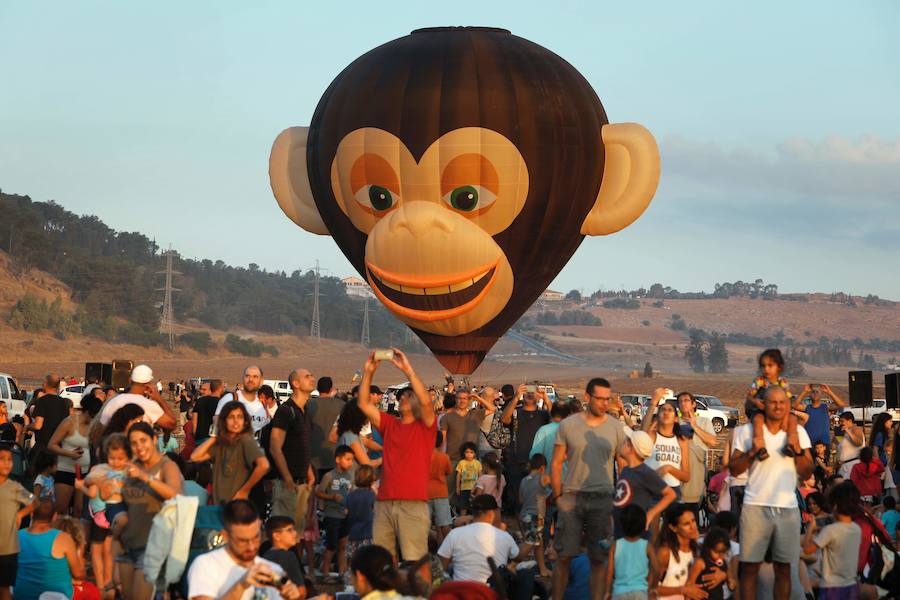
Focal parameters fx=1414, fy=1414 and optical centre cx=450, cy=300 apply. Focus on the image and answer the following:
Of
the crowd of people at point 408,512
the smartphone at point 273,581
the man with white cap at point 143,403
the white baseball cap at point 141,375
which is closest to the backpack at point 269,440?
the crowd of people at point 408,512

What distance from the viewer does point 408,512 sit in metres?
9.75

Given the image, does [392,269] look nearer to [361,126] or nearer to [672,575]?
[361,126]

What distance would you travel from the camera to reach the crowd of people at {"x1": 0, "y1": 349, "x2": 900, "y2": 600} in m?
8.05

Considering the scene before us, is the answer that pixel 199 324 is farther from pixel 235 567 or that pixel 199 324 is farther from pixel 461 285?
pixel 235 567

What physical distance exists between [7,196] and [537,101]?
95253mm

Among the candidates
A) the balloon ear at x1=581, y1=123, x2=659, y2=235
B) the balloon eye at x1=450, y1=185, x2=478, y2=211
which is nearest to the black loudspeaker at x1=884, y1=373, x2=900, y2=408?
the balloon eye at x1=450, y1=185, x2=478, y2=211

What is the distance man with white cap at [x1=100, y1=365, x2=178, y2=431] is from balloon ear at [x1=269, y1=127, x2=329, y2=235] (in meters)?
14.0

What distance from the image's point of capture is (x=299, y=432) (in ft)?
36.2

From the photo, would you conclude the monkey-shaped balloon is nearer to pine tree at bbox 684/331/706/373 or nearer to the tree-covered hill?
the tree-covered hill

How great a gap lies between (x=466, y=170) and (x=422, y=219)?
107cm

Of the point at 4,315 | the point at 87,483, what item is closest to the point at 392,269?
the point at 87,483

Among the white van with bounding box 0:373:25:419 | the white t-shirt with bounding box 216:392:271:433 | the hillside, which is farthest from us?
the hillside

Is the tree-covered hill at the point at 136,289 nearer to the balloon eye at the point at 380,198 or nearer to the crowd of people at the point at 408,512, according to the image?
the balloon eye at the point at 380,198

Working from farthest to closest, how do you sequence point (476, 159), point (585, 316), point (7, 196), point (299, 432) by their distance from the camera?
point (585, 316)
point (7, 196)
point (476, 159)
point (299, 432)
